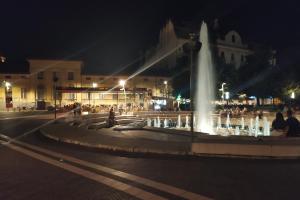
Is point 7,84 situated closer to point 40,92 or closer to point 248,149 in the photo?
point 40,92

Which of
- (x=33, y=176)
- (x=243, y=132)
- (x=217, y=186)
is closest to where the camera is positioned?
(x=217, y=186)

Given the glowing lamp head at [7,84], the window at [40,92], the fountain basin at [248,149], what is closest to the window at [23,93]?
the window at [40,92]

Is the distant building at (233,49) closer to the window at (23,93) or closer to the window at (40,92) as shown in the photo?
the window at (40,92)

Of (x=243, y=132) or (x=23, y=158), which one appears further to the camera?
(x=243, y=132)

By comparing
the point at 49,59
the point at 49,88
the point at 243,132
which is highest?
the point at 49,59

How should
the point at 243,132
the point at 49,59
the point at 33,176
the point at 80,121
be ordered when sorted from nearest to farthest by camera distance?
the point at 33,176
the point at 243,132
the point at 80,121
the point at 49,59

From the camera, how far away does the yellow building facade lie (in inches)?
2227

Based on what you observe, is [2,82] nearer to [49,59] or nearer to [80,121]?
[49,59]

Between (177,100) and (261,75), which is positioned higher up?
(261,75)

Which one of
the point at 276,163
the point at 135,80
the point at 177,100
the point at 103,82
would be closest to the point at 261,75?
the point at 177,100

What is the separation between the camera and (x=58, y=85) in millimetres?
61281

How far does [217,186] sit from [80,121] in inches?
778

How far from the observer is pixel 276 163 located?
9.73 m

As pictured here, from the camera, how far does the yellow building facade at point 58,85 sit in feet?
186
